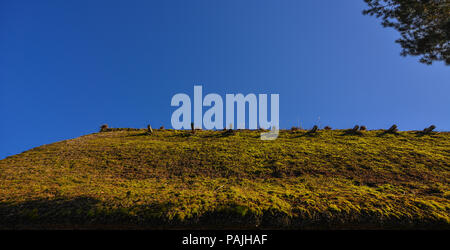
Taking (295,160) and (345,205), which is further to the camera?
(295,160)

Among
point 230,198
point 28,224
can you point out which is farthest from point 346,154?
point 28,224

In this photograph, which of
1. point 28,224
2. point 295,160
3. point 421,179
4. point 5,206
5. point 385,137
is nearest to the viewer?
point 28,224

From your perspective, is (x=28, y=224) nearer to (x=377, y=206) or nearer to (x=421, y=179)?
(x=377, y=206)

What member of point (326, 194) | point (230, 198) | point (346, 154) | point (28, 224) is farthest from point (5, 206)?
point (346, 154)

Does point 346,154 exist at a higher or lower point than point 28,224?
higher

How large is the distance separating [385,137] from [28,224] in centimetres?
2026

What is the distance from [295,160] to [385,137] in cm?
916

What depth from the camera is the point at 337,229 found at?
512 centimetres
